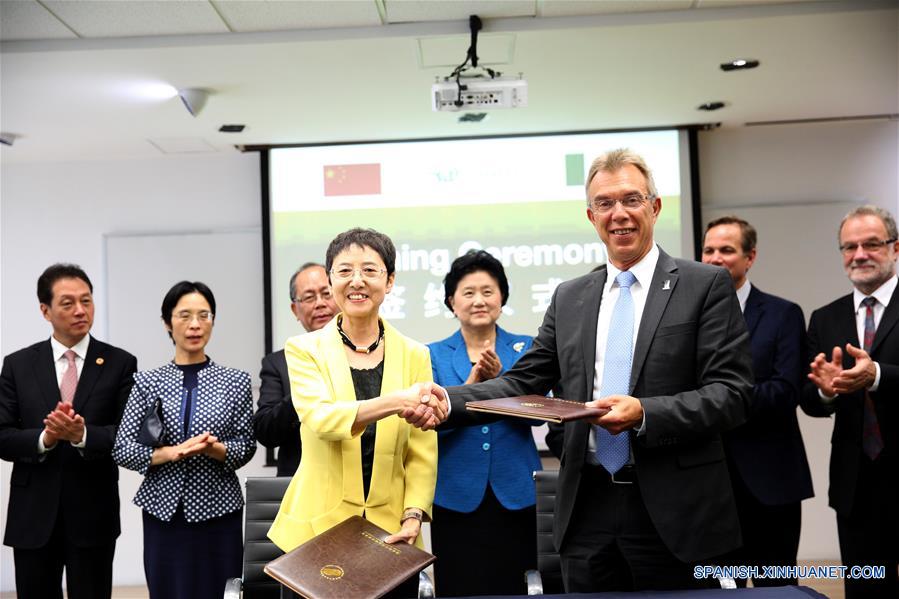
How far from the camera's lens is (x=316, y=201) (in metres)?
6.24

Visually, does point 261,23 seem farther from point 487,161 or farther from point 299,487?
point 299,487

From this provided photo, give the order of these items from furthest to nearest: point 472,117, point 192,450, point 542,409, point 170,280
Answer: point 170,280 < point 472,117 < point 192,450 < point 542,409

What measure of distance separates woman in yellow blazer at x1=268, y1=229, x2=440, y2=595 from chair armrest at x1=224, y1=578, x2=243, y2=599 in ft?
1.51

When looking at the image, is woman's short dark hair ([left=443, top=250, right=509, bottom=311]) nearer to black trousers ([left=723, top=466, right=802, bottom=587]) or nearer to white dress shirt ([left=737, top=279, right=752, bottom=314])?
white dress shirt ([left=737, top=279, right=752, bottom=314])

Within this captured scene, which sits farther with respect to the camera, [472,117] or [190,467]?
[472,117]

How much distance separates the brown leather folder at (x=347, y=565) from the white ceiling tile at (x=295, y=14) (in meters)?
2.87

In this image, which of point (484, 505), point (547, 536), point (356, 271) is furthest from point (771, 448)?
point (356, 271)

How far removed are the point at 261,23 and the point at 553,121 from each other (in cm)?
238

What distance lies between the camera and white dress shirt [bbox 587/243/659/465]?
211 cm

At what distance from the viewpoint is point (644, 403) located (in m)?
1.94

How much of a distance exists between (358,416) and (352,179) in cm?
436

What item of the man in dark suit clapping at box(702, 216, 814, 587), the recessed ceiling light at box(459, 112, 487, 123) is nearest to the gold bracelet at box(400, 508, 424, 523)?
the man in dark suit clapping at box(702, 216, 814, 587)

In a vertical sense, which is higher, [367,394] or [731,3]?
[731,3]

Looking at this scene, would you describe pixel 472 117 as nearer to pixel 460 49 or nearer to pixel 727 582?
pixel 460 49
